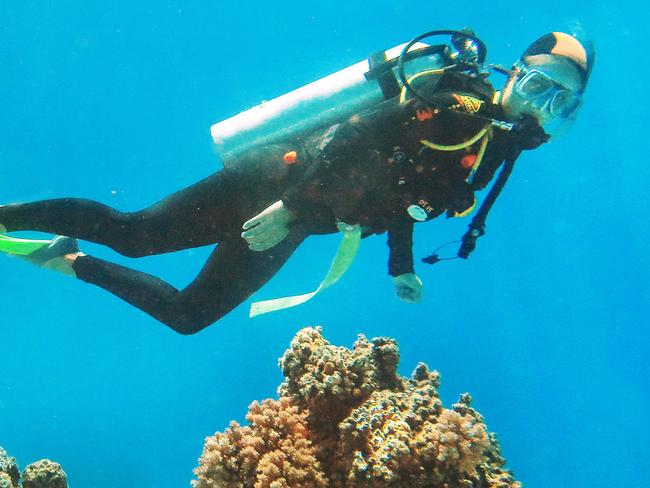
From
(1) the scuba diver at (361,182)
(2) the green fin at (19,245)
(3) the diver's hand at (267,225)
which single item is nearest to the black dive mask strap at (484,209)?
(1) the scuba diver at (361,182)

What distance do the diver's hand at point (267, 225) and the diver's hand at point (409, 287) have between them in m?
1.07

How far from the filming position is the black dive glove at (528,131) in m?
3.85

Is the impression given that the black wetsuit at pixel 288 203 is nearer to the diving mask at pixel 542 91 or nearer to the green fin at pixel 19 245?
the diving mask at pixel 542 91

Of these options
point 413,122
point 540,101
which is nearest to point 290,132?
point 413,122

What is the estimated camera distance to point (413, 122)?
3.56 metres

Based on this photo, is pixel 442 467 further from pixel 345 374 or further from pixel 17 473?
pixel 17 473

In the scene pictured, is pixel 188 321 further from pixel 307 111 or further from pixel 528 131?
pixel 528 131

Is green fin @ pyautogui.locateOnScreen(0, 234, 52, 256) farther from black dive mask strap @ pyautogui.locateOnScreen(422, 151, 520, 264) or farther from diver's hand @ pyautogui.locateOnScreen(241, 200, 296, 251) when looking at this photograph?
black dive mask strap @ pyautogui.locateOnScreen(422, 151, 520, 264)

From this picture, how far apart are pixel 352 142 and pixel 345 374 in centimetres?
226

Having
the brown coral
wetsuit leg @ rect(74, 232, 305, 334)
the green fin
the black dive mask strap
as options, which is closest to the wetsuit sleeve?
the black dive mask strap

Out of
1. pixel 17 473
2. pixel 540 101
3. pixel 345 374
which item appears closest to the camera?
pixel 540 101

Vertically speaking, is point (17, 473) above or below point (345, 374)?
below

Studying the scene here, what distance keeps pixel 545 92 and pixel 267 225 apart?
93.1 inches

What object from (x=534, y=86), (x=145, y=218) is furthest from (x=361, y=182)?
(x=145, y=218)
